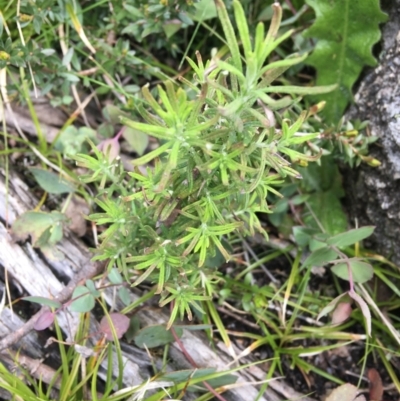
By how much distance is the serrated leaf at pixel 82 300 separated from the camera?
5.65 ft

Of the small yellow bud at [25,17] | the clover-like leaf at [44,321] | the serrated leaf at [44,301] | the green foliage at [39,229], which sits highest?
the small yellow bud at [25,17]

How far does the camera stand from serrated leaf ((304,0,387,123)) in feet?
6.57

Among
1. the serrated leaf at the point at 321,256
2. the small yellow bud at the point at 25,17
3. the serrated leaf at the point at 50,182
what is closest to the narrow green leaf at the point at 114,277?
the serrated leaf at the point at 50,182

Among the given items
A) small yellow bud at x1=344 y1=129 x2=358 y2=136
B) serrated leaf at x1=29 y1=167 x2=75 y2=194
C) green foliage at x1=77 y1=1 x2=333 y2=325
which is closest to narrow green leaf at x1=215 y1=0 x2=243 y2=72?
green foliage at x1=77 y1=1 x2=333 y2=325

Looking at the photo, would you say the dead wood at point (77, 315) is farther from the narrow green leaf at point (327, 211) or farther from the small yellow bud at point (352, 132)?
the small yellow bud at point (352, 132)

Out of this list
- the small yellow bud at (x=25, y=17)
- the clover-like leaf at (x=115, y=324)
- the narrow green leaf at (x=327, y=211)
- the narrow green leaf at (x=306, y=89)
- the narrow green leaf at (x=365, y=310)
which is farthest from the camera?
the narrow green leaf at (x=327, y=211)

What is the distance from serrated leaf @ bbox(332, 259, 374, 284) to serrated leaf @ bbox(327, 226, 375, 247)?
0.07 m

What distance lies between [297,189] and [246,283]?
487mm

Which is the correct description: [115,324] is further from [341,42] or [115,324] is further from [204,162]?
[341,42]

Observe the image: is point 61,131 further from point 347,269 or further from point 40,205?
point 347,269

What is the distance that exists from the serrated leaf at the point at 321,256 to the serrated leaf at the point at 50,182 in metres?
1.03

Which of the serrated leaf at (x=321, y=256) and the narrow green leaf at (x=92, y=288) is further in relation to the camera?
the serrated leaf at (x=321, y=256)

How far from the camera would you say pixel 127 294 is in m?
1.86

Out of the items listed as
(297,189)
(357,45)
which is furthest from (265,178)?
(357,45)
